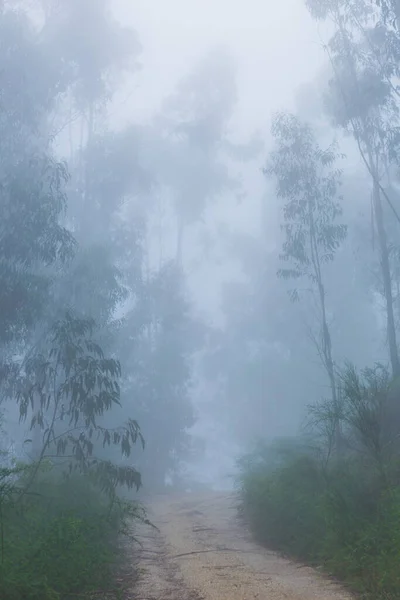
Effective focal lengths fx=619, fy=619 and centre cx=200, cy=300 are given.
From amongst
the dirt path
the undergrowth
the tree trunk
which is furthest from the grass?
the tree trunk

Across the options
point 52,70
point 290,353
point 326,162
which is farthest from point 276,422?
point 52,70

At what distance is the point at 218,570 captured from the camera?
8703mm

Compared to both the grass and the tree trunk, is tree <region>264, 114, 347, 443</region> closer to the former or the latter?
the tree trunk

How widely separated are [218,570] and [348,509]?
2083mm

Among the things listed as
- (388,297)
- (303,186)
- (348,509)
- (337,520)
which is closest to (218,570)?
(337,520)

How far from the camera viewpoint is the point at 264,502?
13.1 meters

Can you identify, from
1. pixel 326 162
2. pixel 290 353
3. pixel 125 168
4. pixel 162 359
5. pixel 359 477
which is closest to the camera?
pixel 359 477

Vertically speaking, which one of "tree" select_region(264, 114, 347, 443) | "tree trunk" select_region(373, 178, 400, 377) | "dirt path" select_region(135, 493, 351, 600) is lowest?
"dirt path" select_region(135, 493, 351, 600)

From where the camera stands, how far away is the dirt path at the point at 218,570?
7000mm

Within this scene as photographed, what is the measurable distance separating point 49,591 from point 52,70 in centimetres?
1958

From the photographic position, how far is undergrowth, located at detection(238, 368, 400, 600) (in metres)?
7.29

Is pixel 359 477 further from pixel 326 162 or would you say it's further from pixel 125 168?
pixel 125 168

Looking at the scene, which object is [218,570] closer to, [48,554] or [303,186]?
[48,554]

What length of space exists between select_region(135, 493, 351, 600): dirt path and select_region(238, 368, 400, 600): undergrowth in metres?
0.37
